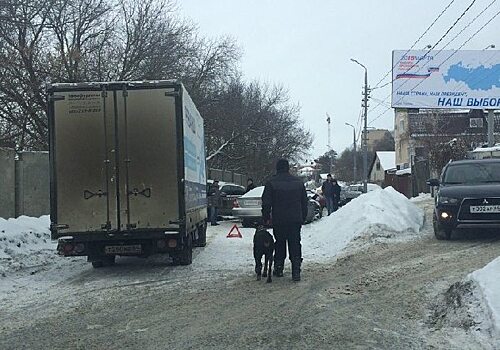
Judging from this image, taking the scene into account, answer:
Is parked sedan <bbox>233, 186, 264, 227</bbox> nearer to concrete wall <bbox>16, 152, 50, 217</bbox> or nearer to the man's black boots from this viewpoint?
concrete wall <bbox>16, 152, 50, 217</bbox>

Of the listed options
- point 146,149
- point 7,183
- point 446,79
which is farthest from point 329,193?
point 146,149

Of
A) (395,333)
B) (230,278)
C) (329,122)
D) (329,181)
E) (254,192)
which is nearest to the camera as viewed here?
(395,333)

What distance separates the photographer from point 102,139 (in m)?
10.7

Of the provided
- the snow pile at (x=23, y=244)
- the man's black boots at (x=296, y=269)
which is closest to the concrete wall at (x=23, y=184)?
the snow pile at (x=23, y=244)

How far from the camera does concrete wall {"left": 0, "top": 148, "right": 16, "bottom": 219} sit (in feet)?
52.3

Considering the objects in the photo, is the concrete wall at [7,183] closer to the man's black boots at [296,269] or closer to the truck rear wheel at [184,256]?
the truck rear wheel at [184,256]

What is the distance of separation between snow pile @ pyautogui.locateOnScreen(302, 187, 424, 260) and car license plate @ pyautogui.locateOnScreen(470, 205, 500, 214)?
7.72 ft

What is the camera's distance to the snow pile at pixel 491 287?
6.13 m

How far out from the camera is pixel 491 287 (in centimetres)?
689

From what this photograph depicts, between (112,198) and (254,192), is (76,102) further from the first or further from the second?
(254,192)

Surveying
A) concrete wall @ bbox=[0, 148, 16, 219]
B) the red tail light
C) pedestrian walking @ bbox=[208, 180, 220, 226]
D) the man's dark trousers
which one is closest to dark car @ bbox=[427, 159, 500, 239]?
the man's dark trousers

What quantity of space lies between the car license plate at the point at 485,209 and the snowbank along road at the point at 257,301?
2.13 ft

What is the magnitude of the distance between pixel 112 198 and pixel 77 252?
121 cm

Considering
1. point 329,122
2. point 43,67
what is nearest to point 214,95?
point 43,67
